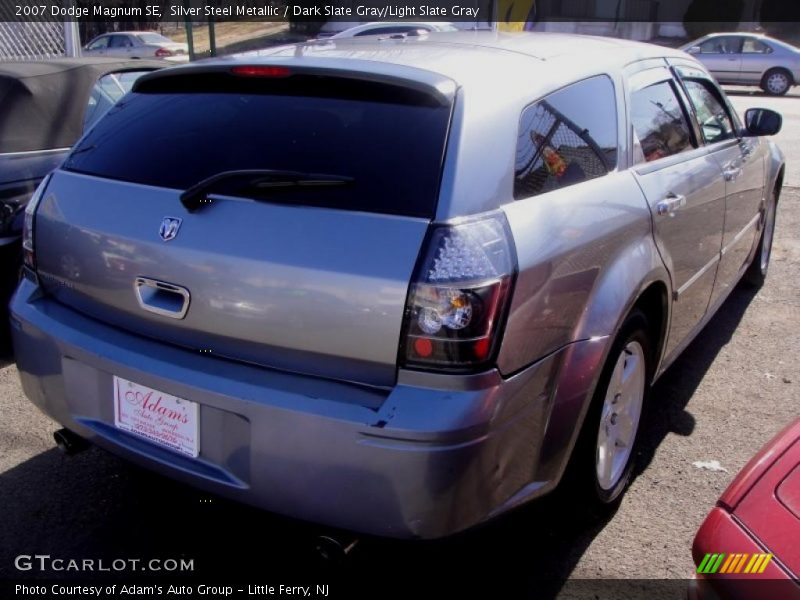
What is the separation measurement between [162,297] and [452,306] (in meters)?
0.92

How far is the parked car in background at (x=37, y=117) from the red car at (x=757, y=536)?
3.67m

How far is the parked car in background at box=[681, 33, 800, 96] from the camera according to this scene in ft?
65.3

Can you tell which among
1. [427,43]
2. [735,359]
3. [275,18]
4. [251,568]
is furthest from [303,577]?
[275,18]

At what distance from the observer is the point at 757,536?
1.88 m

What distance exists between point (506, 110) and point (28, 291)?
5.89ft

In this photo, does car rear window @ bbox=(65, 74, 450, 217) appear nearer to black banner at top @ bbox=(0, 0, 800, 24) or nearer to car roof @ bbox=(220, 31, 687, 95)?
car roof @ bbox=(220, 31, 687, 95)

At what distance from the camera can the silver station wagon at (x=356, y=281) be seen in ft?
6.93

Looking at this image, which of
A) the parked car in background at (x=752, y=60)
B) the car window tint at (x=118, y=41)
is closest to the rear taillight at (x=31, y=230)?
the parked car in background at (x=752, y=60)

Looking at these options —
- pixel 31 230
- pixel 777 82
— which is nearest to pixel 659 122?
pixel 31 230

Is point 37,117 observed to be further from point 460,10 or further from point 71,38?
point 460,10

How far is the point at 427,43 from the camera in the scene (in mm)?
3174

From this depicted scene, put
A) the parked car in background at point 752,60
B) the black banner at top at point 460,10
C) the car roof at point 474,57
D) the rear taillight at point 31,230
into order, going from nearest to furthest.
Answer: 1. the car roof at point 474,57
2. the rear taillight at point 31,230
3. the parked car in background at point 752,60
4. the black banner at top at point 460,10

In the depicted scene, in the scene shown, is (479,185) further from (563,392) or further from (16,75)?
(16,75)

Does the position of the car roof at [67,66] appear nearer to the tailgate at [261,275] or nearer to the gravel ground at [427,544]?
the gravel ground at [427,544]
